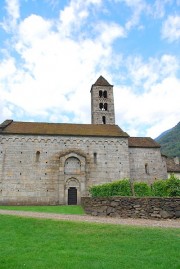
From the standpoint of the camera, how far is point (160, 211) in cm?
1477

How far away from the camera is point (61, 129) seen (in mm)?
36531

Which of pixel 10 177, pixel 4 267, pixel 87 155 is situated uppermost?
pixel 87 155

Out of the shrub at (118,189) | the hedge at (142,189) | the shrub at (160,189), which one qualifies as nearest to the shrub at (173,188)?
Answer: the hedge at (142,189)

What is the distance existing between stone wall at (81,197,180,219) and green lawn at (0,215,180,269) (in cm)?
381

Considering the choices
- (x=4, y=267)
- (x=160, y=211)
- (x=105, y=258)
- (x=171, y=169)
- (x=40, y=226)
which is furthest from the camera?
(x=171, y=169)

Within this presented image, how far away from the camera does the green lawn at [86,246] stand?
7.28 m

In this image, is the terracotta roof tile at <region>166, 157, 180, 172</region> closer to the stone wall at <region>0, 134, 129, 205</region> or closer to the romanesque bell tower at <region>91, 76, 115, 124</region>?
the stone wall at <region>0, 134, 129, 205</region>

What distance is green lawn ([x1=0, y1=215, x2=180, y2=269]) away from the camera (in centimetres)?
728

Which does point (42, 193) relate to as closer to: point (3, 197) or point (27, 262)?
point (3, 197)

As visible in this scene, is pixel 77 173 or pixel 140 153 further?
pixel 140 153

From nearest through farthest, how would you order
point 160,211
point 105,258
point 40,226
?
point 105,258 < point 40,226 < point 160,211

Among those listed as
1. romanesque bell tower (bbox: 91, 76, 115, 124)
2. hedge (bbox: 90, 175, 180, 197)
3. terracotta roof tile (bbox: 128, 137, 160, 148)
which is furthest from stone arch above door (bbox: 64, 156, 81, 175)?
romanesque bell tower (bbox: 91, 76, 115, 124)

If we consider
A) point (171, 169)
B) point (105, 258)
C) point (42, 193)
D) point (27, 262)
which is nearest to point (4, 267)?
point (27, 262)

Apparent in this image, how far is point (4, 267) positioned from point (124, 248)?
4.02 metres
